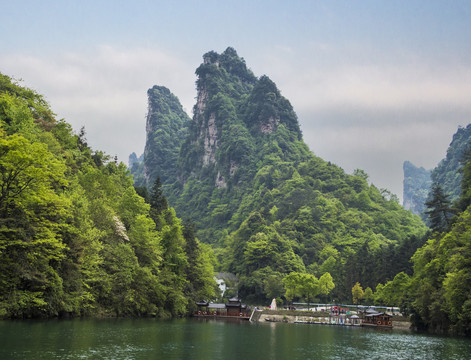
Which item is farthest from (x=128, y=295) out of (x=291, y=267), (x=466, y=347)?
(x=291, y=267)

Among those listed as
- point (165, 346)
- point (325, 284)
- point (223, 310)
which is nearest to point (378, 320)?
point (223, 310)

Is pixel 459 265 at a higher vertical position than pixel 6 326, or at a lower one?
higher

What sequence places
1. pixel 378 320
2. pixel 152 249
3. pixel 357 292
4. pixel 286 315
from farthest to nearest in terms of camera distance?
pixel 357 292 < pixel 286 315 < pixel 378 320 < pixel 152 249

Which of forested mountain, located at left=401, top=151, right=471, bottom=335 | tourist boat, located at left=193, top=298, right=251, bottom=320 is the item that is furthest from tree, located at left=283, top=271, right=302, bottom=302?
forested mountain, located at left=401, top=151, right=471, bottom=335

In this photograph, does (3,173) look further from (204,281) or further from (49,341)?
(204,281)

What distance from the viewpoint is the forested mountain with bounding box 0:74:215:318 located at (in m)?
38.3

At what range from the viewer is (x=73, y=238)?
46.8 m

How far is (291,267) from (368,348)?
245 ft

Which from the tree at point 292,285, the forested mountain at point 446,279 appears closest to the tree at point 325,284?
the tree at point 292,285

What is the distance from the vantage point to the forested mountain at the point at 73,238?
126 feet

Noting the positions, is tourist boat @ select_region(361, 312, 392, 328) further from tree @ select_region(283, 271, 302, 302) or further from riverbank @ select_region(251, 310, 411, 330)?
tree @ select_region(283, 271, 302, 302)

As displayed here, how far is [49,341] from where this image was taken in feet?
95.8

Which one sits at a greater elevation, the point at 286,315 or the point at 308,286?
the point at 308,286

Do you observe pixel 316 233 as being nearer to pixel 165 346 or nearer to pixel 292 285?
pixel 292 285
